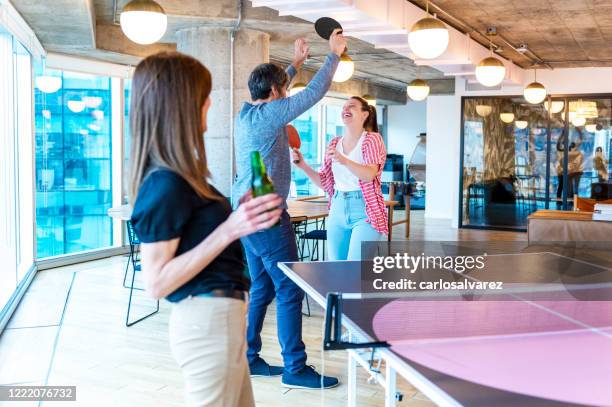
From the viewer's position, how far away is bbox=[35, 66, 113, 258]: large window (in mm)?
7465

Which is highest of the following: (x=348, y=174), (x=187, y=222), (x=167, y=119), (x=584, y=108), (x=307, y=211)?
(x=584, y=108)

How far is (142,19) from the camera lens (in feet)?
14.0

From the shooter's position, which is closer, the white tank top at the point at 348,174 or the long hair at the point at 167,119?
the long hair at the point at 167,119

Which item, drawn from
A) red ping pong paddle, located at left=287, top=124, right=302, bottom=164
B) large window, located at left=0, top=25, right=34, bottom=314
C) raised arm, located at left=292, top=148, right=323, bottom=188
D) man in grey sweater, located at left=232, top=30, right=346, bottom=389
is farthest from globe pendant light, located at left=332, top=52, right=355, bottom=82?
large window, located at left=0, top=25, right=34, bottom=314

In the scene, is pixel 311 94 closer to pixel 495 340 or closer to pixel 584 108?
pixel 495 340

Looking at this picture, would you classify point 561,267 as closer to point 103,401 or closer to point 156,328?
point 103,401

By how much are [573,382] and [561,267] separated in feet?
5.55

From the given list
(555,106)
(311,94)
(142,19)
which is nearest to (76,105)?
(142,19)

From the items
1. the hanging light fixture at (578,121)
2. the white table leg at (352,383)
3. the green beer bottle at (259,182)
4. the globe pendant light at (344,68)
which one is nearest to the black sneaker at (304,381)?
the white table leg at (352,383)

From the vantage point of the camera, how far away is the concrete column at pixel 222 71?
6.71m

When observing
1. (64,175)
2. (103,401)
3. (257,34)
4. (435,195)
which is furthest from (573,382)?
(435,195)

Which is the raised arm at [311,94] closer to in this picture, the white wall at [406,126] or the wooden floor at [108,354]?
the wooden floor at [108,354]

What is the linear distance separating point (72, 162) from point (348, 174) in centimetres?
548

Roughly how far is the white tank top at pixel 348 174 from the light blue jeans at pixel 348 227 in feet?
0.11
